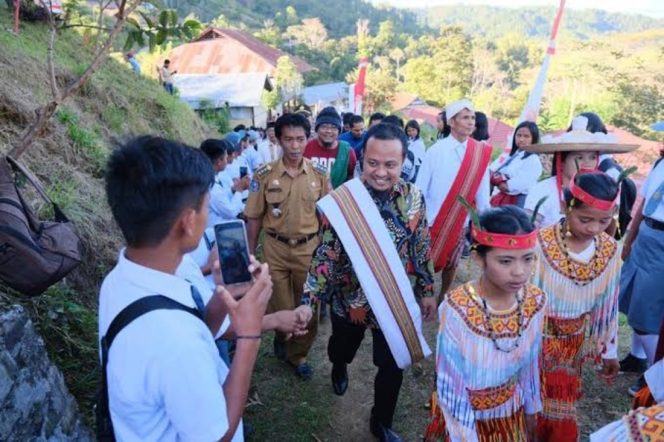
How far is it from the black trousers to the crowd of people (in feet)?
0.04

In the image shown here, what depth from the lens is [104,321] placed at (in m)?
1.27

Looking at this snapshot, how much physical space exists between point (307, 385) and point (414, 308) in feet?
4.35

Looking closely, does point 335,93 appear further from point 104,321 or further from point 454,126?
point 104,321

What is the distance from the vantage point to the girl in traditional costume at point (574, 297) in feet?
7.45

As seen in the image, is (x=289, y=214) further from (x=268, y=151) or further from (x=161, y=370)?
(x=268, y=151)

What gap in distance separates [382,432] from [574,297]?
136cm

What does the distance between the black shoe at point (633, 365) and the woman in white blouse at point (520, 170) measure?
1719mm

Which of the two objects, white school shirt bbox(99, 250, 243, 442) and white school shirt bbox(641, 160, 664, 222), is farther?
white school shirt bbox(641, 160, 664, 222)

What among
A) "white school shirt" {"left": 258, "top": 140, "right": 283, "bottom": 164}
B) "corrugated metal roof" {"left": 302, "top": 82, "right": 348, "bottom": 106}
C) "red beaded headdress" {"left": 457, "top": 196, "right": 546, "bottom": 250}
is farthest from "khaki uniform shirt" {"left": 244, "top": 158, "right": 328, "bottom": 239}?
"corrugated metal roof" {"left": 302, "top": 82, "right": 348, "bottom": 106}

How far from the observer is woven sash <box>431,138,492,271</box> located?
4.06m

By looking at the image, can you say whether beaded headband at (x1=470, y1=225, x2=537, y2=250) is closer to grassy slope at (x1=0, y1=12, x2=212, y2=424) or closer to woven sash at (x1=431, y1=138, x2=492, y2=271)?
grassy slope at (x1=0, y1=12, x2=212, y2=424)

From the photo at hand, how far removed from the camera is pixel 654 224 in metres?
3.03

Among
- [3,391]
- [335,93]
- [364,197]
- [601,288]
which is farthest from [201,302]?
[335,93]

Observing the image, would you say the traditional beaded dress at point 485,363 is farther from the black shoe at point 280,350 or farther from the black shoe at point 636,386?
the black shoe at point 280,350
